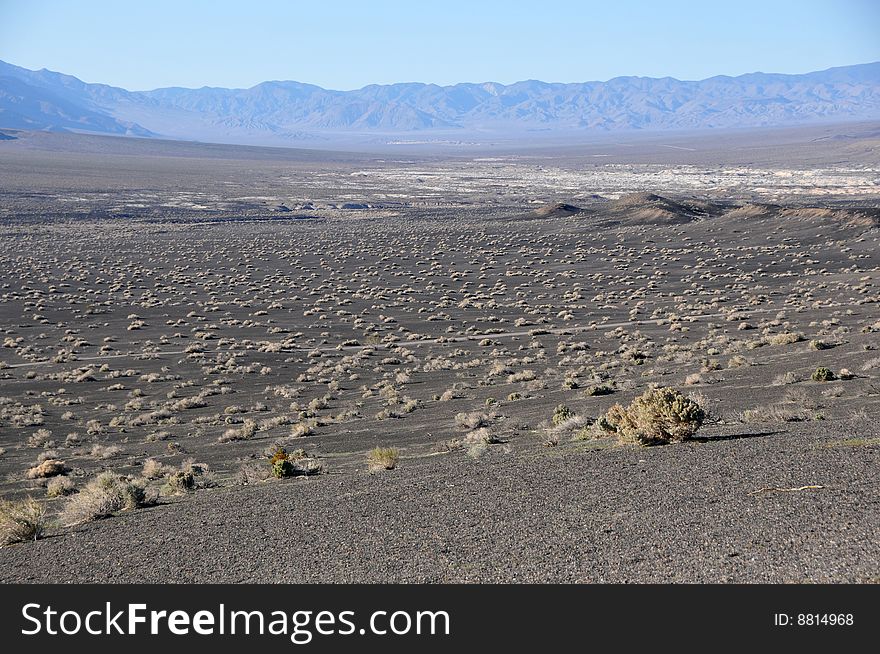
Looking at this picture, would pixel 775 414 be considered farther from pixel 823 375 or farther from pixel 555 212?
pixel 555 212

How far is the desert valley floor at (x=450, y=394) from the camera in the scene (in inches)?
343

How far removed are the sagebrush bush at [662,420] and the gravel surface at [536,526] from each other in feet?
1.33

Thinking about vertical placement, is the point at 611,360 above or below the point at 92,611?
below

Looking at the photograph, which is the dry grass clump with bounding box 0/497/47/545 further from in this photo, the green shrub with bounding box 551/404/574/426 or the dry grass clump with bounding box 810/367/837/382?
the dry grass clump with bounding box 810/367/837/382

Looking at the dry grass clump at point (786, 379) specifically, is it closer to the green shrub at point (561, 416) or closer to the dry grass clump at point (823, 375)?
the dry grass clump at point (823, 375)

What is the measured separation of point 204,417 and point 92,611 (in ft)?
49.8

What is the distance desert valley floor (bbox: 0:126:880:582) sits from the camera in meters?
8.71

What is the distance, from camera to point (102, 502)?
1112 centimetres

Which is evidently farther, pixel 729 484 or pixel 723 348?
pixel 723 348

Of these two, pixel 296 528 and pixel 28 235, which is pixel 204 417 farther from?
pixel 28 235

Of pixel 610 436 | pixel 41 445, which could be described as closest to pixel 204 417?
pixel 41 445

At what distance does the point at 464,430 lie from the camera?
1745 cm

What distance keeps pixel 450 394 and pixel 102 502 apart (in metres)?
12.3

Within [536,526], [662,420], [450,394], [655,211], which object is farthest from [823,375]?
[655,211]
